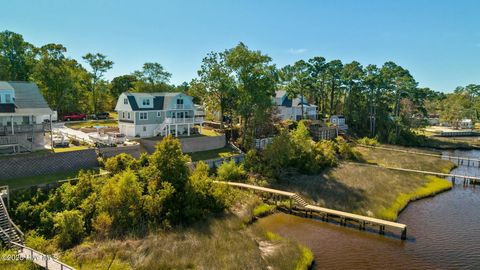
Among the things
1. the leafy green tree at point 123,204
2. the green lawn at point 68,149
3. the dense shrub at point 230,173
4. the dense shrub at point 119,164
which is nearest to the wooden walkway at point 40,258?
the leafy green tree at point 123,204

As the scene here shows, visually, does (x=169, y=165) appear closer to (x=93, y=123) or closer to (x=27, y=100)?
(x=27, y=100)

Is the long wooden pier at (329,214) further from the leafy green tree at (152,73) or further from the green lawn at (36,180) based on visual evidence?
the leafy green tree at (152,73)

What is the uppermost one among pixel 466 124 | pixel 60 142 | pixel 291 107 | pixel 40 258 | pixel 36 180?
pixel 291 107

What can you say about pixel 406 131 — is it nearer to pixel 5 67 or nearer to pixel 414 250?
pixel 414 250

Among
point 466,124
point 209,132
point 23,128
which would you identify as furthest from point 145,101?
point 466,124

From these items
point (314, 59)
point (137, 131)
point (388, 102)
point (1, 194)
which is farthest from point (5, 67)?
point (388, 102)
